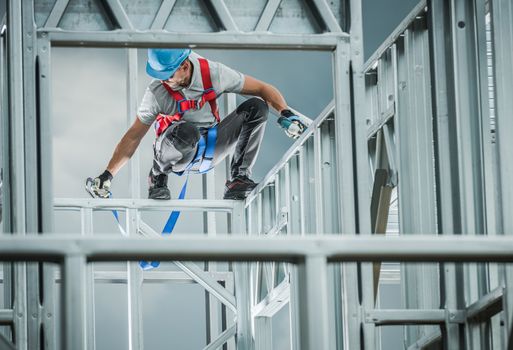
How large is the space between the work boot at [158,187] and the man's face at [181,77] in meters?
1.68

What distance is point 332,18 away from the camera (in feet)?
33.1

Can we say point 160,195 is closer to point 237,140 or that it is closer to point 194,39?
point 237,140

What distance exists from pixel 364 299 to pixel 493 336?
2.73ft

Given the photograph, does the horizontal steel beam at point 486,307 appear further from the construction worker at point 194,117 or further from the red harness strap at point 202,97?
the red harness strap at point 202,97

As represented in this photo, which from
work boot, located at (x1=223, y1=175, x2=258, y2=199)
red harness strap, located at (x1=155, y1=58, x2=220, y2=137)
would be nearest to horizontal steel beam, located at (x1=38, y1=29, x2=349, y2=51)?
red harness strap, located at (x1=155, y1=58, x2=220, y2=137)

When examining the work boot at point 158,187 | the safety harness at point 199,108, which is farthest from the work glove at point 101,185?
the safety harness at point 199,108

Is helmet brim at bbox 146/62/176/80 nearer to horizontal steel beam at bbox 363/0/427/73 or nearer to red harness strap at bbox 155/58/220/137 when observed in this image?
red harness strap at bbox 155/58/220/137

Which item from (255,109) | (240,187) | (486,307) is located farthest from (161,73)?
(486,307)

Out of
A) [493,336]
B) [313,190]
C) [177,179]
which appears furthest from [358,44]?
[177,179]

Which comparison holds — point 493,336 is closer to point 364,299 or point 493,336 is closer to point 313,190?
point 364,299

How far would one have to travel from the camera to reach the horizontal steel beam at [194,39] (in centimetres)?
983

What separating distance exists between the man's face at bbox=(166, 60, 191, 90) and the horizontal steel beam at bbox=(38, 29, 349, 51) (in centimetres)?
579

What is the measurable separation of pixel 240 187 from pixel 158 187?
0.93m

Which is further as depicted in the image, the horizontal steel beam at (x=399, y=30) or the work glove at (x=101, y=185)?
the work glove at (x=101, y=185)
